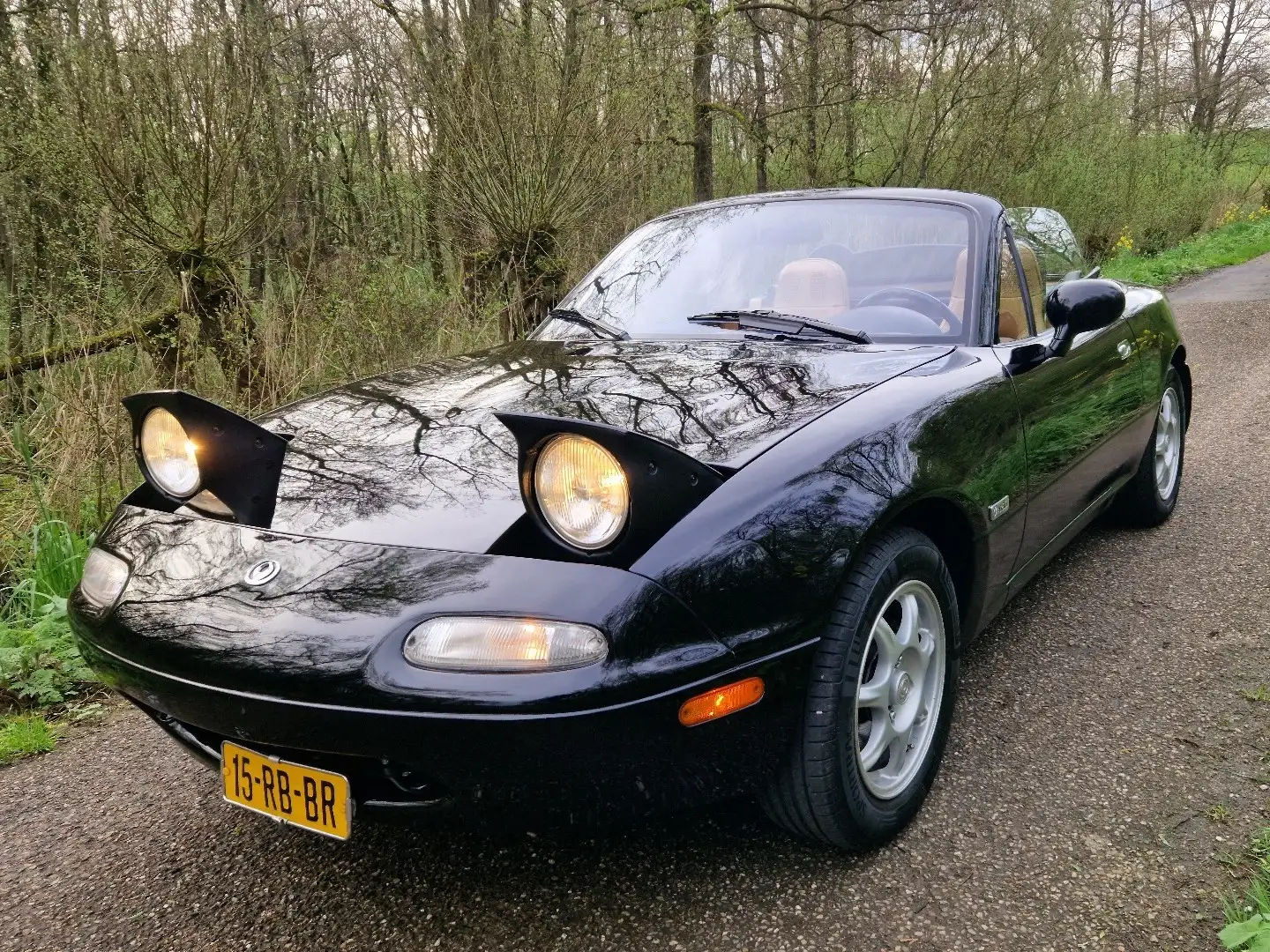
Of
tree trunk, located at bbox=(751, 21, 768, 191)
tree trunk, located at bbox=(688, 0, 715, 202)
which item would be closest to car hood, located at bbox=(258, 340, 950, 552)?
tree trunk, located at bbox=(688, 0, 715, 202)

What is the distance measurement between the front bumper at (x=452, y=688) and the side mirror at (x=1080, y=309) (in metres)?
1.52

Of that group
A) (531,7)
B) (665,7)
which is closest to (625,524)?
(531,7)

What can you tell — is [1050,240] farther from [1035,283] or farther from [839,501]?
[839,501]

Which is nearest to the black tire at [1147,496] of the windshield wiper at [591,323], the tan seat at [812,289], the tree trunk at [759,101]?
the tan seat at [812,289]

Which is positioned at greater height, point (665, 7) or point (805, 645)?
point (665, 7)

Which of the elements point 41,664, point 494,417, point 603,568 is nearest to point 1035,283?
A: point 494,417

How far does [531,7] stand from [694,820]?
6.83 meters

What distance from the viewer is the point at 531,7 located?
284 inches

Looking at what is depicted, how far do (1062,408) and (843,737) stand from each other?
1431mm

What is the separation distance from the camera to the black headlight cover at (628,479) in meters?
1.47

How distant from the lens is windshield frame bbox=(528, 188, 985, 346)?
2506 mm

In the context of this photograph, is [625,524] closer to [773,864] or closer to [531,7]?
[773,864]

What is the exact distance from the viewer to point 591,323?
2.87 metres

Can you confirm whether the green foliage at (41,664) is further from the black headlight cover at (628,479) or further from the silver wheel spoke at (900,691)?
the silver wheel spoke at (900,691)
